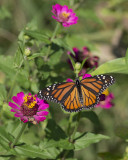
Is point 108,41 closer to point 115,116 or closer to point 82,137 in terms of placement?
point 115,116

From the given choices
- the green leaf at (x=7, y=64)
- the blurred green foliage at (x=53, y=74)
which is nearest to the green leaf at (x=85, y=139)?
the blurred green foliage at (x=53, y=74)

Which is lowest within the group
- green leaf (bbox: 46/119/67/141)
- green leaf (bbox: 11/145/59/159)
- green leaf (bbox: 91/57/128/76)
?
green leaf (bbox: 11/145/59/159)

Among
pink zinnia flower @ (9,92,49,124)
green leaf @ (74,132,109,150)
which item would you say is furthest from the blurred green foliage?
pink zinnia flower @ (9,92,49,124)

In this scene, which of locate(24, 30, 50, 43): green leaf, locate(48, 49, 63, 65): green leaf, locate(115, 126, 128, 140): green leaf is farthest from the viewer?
locate(48, 49, 63, 65): green leaf

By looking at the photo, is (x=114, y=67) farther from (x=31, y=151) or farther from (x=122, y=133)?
(x=31, y=151)

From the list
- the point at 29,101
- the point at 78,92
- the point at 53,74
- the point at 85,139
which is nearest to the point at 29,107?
the point at 29,101

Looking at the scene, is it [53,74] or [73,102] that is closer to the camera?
[73,102]

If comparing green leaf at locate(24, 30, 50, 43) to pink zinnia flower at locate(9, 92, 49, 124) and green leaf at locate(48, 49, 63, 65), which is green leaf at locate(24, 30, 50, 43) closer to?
green leaf at locate(48, 49, 63, 65)
